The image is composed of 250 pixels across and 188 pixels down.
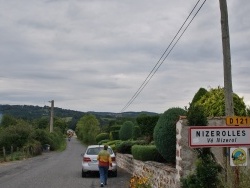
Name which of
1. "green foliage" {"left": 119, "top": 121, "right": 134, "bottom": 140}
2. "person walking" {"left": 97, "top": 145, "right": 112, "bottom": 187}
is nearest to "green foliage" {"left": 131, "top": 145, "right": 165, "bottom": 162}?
"person walking" {"left": 97, "top": 145, "right": 112, "bottom": 187}

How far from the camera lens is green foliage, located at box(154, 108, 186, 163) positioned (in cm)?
1278

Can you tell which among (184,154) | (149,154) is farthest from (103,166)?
(184,154)

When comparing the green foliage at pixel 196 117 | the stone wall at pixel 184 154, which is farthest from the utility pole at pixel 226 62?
the stone wall at pixel 184 154

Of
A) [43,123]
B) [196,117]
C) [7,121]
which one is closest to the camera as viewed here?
[196,117]

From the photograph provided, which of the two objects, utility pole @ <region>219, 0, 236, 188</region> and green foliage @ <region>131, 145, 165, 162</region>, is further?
green foliage @ <region>131, 145, 165, 162</region>

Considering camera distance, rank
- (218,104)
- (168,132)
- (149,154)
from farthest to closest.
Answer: (149,154) → (218,104) → (168,132)

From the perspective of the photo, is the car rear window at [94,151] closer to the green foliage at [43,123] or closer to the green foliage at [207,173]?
the green foliage at [207,173]

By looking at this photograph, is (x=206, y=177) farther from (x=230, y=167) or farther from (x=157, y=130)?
(x=157, y=130)

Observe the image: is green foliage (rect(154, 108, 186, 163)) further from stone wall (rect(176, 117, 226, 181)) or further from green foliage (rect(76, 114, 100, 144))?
green foliage (rect(76, 114, 100, 144))

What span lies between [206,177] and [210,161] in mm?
320

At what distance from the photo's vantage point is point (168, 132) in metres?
12.8

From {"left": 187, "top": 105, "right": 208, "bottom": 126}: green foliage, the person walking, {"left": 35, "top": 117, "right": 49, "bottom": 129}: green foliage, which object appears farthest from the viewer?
{"left": 35, "top": 117, "right": 49, "bottom": 129}: green foliage

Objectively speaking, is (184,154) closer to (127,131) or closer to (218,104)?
(218,104)

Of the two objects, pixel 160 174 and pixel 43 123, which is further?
pixel 43 123
